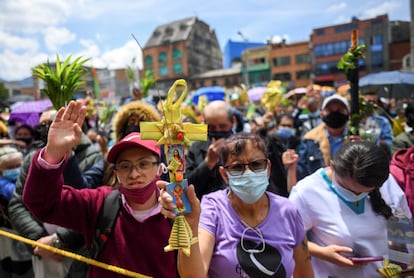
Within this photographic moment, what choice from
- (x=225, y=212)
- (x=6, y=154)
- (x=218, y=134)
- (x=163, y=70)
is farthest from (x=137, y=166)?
(x=163, y=70)

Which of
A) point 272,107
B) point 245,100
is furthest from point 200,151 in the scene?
point 245,100

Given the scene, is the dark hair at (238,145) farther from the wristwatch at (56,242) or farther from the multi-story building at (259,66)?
the multi-story building at (259,66)

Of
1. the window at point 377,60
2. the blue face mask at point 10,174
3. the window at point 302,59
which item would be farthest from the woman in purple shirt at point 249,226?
the window at point 302,59

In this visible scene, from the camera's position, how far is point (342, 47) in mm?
46250

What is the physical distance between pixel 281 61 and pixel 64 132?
174 feet

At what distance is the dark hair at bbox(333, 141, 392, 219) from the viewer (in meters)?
1.97

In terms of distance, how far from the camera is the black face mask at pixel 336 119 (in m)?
3.85

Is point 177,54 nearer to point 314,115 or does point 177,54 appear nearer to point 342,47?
point 342,47

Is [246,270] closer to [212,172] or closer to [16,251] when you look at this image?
[212,172]

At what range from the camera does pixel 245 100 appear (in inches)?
424

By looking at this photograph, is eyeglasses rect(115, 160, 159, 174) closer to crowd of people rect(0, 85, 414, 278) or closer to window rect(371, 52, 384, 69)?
crowd of people rect(0, 85, 414, 278)

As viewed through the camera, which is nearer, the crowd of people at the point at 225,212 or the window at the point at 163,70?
the crowd of people at the point at 225,212

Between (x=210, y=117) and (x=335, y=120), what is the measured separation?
1611 millimetres

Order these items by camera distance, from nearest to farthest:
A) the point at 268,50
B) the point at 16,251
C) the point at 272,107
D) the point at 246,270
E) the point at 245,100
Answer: the point at 246,270
the point at 16,251
the point at 272,107
the point at 245,100
the point at 268,50
